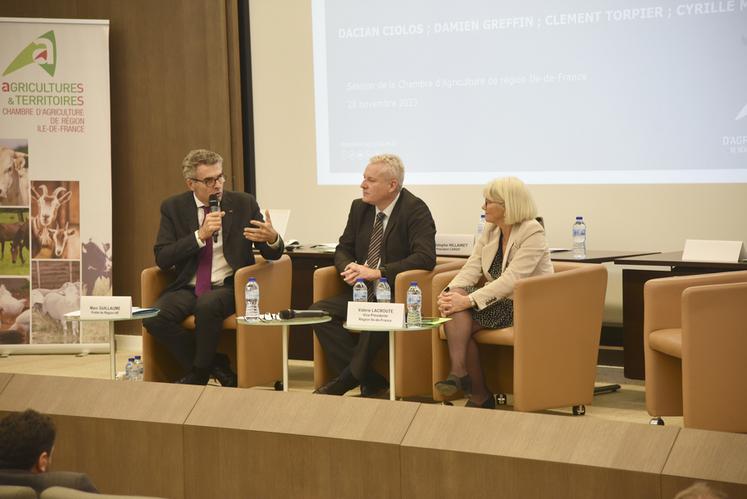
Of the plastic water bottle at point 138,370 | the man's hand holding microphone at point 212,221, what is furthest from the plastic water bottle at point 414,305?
the plastic water bottle at point 138,370

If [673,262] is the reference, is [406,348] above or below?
below

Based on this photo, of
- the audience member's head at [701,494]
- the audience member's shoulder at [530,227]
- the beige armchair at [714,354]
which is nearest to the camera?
the audience member's head at [701,494]

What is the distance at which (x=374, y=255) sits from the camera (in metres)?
5.62

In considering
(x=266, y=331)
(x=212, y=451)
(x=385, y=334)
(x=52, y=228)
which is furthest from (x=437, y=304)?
(x=52, y=228)

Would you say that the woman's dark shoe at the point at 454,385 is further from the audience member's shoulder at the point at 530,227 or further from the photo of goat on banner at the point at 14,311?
the photo of goat on banner at the point at 14,311

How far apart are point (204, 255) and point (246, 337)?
21.0 inches

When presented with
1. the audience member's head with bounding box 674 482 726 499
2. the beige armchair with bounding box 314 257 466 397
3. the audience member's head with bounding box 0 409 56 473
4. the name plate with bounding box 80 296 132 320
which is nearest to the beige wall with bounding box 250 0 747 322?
the beige armchair with bounding box 314 257 466 397

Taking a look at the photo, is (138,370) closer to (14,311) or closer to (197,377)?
(197,377)

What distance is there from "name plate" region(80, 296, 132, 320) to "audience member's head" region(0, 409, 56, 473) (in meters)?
2.47

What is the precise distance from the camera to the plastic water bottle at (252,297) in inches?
211

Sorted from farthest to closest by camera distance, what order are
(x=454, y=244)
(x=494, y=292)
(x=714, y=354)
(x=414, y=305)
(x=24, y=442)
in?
(x=454, y=244) → (x=494, y=292) → (x=414, y=305) → (x=714, y=354) → (x=24, y=442)

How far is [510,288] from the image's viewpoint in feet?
16.4

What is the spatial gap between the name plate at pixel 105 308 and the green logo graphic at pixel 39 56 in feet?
8.35

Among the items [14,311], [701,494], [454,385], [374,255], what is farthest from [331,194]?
[701,494]
